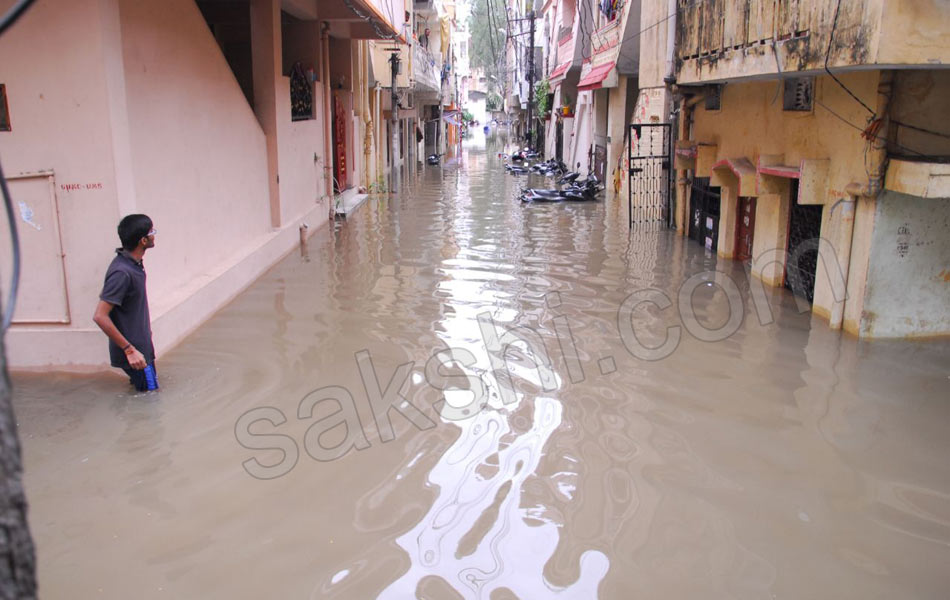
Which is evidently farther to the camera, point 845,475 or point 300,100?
point 300,100

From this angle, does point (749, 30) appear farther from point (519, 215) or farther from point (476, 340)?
point (519, 215)

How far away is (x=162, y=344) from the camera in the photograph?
700cm

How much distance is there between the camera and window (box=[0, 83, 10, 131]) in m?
5.92

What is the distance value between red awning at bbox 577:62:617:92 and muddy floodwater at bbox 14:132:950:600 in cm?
1185

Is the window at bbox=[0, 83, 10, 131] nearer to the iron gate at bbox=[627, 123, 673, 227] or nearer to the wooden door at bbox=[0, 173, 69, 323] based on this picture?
the wooden door at bbox=[0, 173, 69, 323]

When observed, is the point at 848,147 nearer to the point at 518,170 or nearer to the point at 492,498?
the point at 492,498

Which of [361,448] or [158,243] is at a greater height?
[158,243]

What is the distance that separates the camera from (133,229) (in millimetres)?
5602

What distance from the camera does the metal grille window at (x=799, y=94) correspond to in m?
9.02

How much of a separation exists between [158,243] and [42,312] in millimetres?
1301

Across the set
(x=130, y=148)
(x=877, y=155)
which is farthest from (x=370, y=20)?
(x=877, y=155)

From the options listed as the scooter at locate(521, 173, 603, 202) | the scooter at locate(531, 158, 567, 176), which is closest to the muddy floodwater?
the scooter at locate(521, 173, 603, 202)

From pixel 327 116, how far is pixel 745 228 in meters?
8.57

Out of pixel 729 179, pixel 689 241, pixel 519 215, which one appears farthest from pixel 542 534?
pixel 519 215
